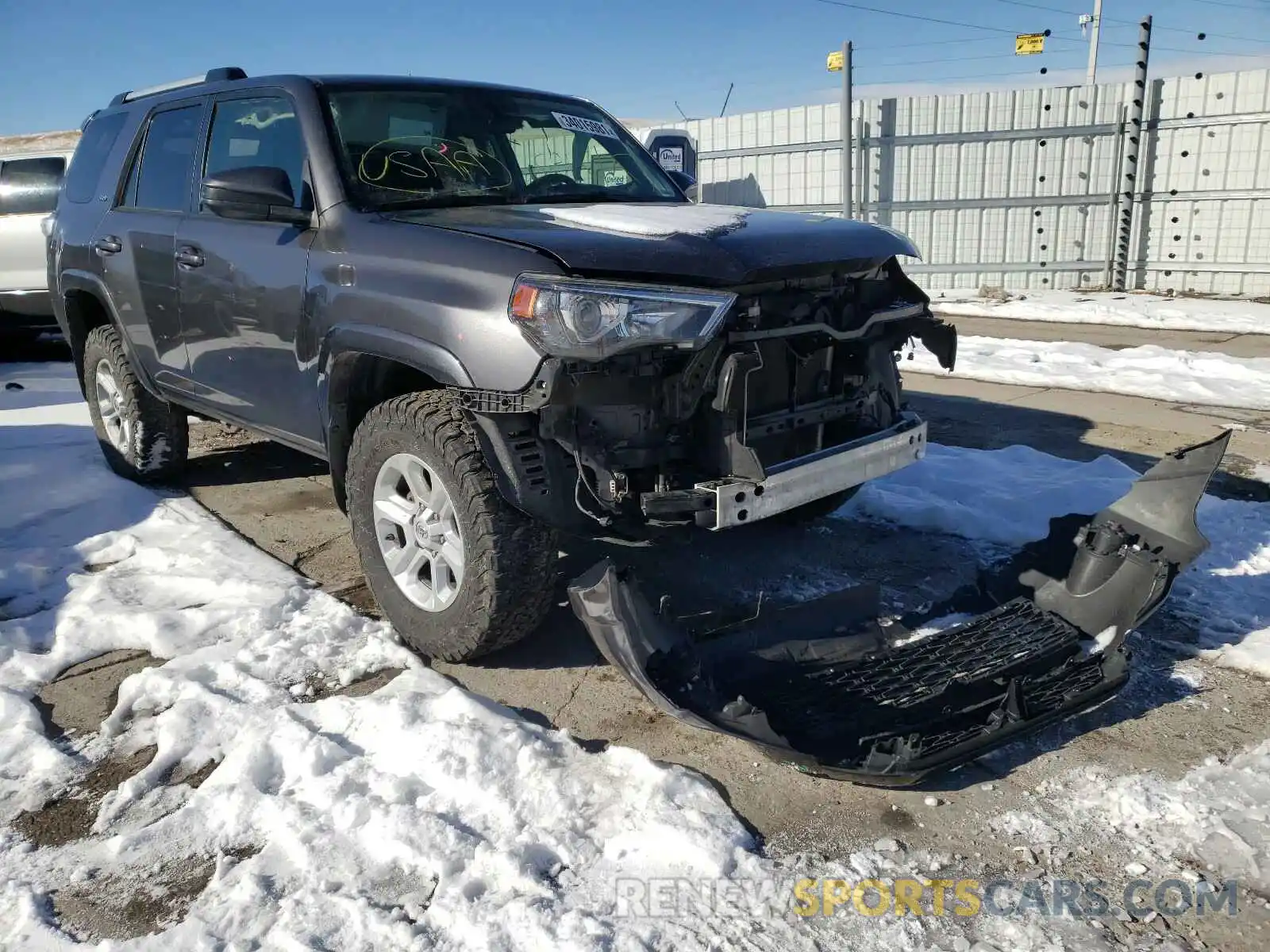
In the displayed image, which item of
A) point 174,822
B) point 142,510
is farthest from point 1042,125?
point 174,822

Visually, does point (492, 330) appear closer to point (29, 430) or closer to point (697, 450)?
point (697, 450)

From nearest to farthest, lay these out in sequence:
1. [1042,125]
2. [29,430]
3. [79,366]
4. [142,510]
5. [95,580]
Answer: [95,580] < [142,510] < [79,366] < [29,430] < [1042,125]

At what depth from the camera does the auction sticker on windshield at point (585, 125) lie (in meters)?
4.43

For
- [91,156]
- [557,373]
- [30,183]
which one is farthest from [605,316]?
[30,183]

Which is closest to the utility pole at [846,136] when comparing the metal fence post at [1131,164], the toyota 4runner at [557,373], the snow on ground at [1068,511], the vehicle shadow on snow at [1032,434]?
the metal fence post at [1131,164]

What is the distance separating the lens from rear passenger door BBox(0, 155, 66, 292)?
9.77 m

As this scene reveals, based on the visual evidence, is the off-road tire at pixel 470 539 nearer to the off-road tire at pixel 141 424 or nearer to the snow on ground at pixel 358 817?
the snow on ground at pixel 358 817

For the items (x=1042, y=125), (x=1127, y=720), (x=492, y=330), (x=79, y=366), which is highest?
(x=1042, y=125)

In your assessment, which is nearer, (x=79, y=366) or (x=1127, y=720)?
(x=1127, y=720)

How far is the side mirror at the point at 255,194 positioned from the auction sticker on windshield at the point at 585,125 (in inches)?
54.5

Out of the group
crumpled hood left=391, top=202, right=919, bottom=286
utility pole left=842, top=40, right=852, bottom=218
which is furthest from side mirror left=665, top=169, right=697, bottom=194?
utility pole left=842, top=40, right=852, bottom=218

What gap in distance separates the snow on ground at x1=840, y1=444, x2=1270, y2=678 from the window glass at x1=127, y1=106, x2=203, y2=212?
11.7ft

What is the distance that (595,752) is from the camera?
2.84 m

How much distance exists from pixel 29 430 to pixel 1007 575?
646 cm
